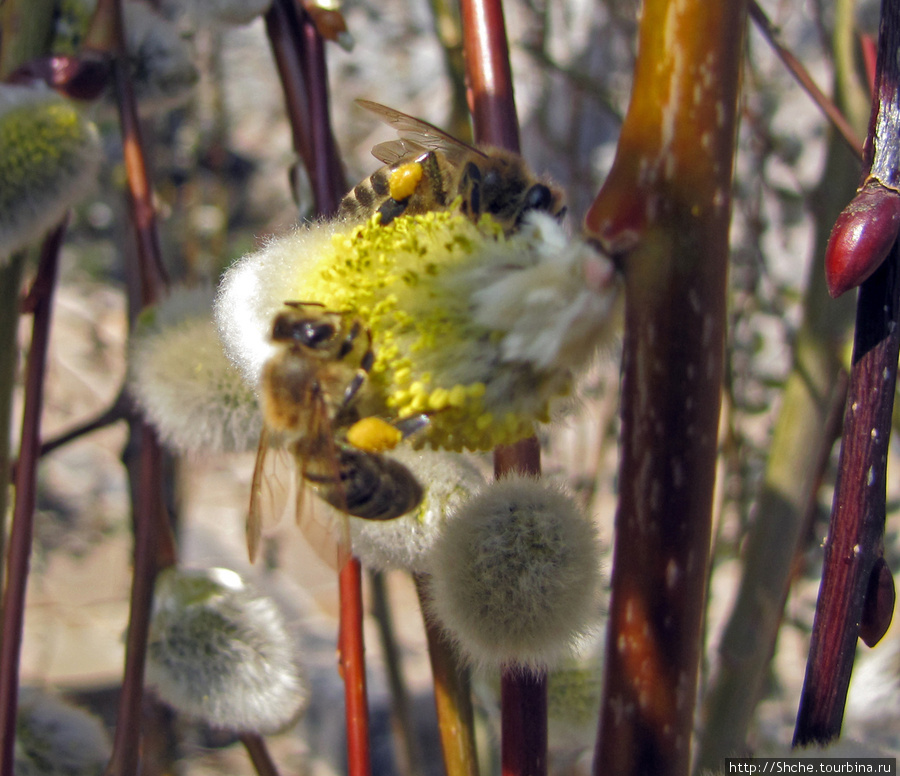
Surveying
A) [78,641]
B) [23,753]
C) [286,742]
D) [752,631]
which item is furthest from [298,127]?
[78,641]

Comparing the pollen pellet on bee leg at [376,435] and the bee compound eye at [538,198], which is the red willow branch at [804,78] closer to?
the bee compound eye at [538,198]

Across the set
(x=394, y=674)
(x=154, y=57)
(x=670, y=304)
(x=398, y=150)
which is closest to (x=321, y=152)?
(x=398, y=150)

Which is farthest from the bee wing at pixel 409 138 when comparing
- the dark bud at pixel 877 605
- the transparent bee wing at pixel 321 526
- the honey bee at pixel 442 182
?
the dark bud at pixel 877 605

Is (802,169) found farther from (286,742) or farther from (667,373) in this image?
(667,373)

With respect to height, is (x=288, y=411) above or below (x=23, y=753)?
above

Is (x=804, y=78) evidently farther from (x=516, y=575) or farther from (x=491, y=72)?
(x=516, y=575)

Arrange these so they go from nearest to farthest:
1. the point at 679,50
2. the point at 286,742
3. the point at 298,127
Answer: the point at 679,50 < the point at 298,127 < the point at 286,742
